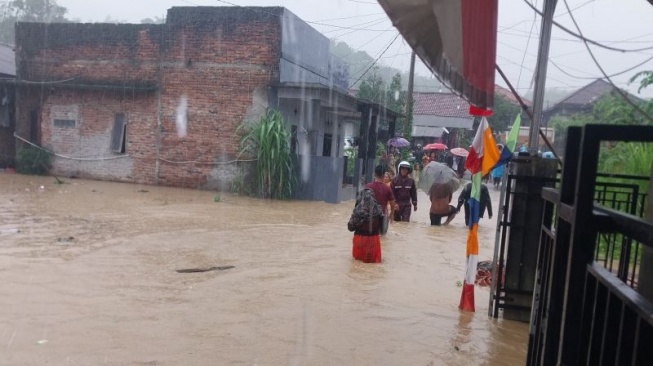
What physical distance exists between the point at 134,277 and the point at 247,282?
133 centimetres

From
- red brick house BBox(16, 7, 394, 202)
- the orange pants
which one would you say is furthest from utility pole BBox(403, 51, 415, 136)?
the orange pants

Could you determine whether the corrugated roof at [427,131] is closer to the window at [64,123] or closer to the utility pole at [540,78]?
the window at [64,123]

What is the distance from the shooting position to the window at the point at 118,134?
1916cm

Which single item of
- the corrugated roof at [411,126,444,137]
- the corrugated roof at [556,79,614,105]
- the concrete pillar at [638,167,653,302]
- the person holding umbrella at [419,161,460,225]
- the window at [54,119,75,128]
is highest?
the corrugated roof at [556,79,614,105]

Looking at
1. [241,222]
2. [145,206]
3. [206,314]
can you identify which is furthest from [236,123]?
[206,314]

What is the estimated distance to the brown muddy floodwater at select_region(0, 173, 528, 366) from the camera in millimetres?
4648

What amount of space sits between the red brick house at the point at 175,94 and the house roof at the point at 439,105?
18.9 metres

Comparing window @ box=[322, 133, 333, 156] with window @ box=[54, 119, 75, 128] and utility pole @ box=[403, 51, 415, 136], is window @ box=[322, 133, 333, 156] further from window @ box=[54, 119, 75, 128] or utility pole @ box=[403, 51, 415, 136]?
window @ box=[54, 119, 75, 128]

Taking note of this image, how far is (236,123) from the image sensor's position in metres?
17.7

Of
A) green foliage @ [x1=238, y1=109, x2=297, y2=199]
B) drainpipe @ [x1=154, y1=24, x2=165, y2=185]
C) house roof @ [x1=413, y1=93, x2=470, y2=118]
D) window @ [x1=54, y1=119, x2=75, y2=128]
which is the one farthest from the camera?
house roof @ [x1=413, y1=93, x2=470, y2=118]

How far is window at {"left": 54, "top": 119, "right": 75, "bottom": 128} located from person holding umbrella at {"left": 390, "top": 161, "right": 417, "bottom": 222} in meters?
12.5

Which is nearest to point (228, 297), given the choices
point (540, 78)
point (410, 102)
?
point (540, 78)

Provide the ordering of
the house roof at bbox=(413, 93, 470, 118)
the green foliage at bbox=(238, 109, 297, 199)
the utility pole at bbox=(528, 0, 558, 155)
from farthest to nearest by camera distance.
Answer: the house roof at bbox=(413, 93, 470, 118)
the green foliage at bbox=(238, 109, 297, 199)
the utility pole at bbox=(528, 0, 558, 155)

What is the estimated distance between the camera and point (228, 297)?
20.2 feet
